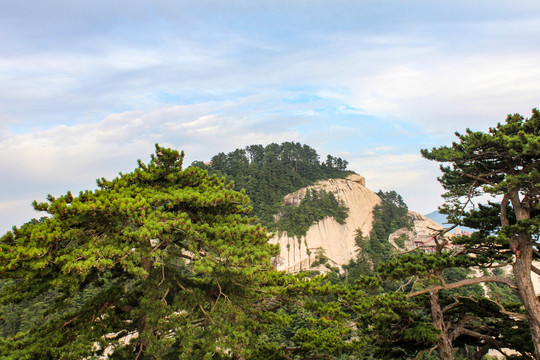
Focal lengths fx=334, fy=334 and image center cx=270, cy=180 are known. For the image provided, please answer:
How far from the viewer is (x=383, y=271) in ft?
30.8

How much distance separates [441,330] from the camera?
9336 mm

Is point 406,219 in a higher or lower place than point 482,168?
lower

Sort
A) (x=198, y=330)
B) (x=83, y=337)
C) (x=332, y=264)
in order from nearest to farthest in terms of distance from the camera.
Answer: (x=83, y=337) → (x=198, y=330) → (x=332, y=264)

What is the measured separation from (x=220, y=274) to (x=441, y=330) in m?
6.38

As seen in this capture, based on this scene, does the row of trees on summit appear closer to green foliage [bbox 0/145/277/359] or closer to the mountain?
green foliage [bbox 0/145/277/359]

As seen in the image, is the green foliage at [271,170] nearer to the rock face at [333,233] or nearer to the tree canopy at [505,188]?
the rock face at [333,233]

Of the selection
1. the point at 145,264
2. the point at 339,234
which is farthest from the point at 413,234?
the point at 145,264

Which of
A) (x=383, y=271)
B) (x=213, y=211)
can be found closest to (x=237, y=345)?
(x=213, y=211)

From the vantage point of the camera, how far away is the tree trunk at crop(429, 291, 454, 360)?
9516 millimetres

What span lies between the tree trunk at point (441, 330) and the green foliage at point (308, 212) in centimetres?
2902

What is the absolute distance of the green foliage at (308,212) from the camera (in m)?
39.4

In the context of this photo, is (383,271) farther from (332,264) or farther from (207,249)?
(332,264)

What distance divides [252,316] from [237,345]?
1.55 metres

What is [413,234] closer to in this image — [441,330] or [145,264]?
[441,330]
